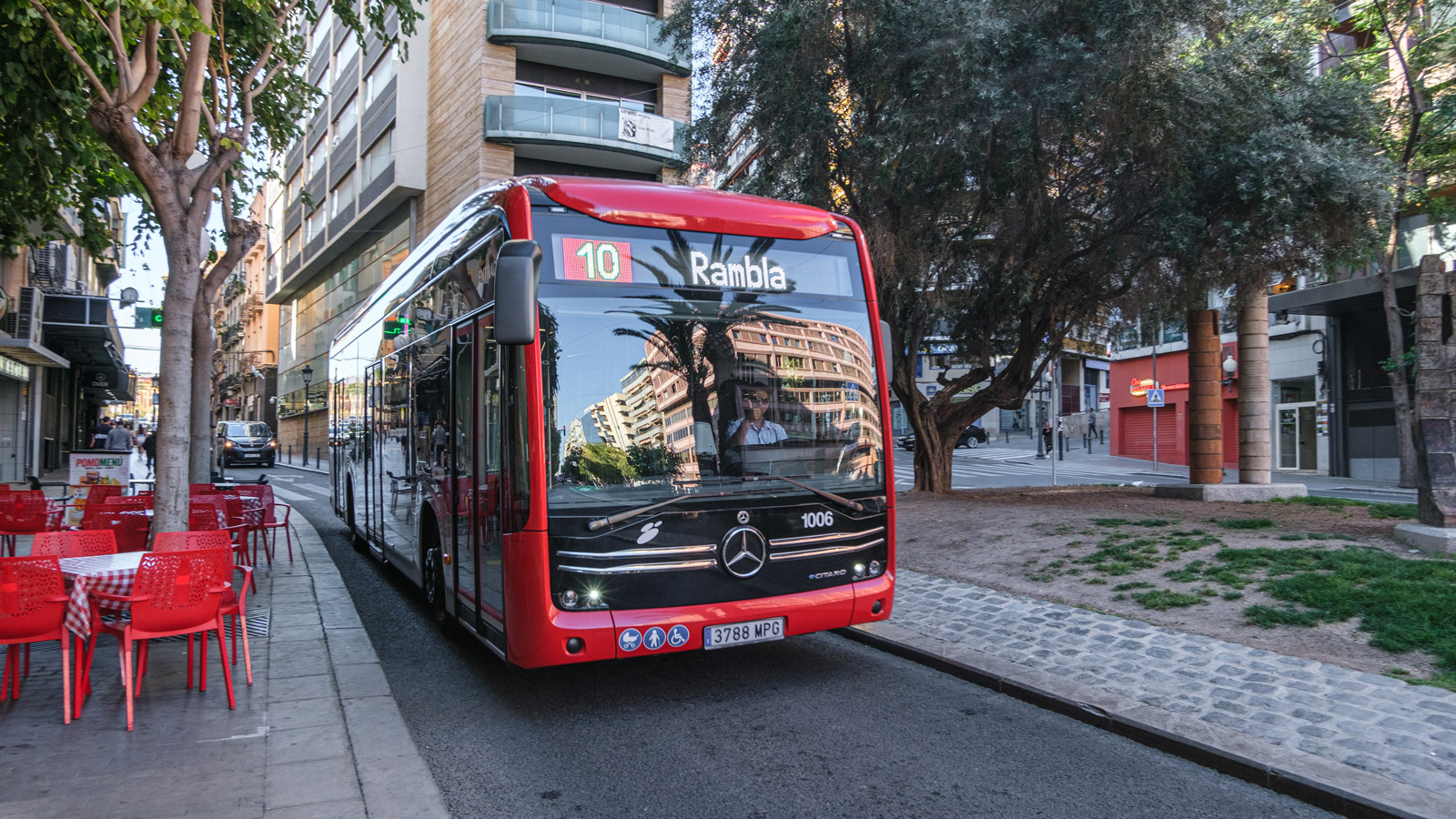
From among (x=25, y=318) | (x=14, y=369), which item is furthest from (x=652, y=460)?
(x=14, y=369)

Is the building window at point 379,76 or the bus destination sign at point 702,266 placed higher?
the building window at point 379,76

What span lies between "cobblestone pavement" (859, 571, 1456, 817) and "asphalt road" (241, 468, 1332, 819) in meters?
0.22

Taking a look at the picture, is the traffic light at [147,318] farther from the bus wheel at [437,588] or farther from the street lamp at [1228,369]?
the street lamp at [1228,369]

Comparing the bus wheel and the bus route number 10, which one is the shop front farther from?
the bus route number 10

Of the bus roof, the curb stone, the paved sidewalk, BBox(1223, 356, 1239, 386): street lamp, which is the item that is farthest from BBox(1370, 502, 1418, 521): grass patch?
BBox(1223, 356, 1239, 386): street lamp

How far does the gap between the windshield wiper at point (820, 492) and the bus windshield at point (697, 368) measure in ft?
0.08

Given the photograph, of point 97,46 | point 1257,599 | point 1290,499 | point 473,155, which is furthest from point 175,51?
point 473,155

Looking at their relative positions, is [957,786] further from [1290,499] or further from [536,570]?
[1290,499]

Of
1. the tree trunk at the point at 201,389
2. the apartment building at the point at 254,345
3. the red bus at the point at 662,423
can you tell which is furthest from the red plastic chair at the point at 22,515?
the apartment building at the point at 254,345

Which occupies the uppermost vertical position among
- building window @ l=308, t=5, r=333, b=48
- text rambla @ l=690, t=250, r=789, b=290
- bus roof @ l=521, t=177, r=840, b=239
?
building window @ l=308, t=5, r=333, b=48

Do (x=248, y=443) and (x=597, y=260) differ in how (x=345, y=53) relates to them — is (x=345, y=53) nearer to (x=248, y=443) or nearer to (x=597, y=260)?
(x=248, y=443)

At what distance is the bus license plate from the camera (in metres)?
5.34

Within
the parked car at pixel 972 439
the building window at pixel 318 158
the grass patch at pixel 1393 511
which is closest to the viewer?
the grass patch at pixel 1393 511

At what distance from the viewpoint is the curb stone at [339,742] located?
4.04 m
